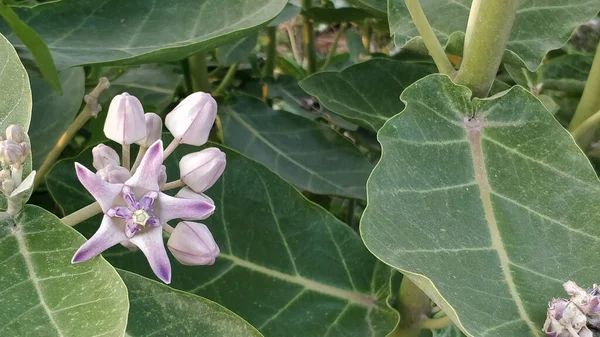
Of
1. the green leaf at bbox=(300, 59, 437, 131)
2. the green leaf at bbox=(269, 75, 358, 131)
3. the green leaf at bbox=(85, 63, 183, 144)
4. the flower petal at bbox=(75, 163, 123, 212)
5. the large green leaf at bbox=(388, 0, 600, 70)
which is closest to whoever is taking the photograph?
the flower petal at bbox=(75, 163, 123, 212)

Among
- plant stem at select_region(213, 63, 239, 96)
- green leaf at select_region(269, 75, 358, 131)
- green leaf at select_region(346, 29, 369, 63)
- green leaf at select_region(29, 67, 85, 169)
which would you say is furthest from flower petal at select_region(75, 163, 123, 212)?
green leaf at select_region(346, 29, 369, 63)

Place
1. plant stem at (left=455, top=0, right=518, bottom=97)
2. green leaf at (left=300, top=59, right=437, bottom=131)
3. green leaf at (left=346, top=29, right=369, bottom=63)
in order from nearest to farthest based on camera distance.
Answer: plant stem at (left=455, top=0, right=518, bottom=97) < green leaf at (left=300, top=59, right=437, bottom=131) < green leaf at (left=346, top=29, right=369, bottom=63)

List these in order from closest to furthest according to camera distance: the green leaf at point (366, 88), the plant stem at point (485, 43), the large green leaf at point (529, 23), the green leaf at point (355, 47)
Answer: the plant stem at point (485, 43) < the large green leaf at point (529, 23) < the green leaf at point (366, 88) < the green leaf at point (355, 47)

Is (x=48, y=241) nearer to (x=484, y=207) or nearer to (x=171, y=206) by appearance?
(x=171, y=206)

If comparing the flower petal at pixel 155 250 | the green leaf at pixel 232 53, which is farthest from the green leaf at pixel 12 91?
the green leaf at pixel 232 53

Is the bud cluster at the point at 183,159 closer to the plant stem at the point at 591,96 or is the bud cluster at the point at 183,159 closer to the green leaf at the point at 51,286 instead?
the green leaf at the point at 51,286

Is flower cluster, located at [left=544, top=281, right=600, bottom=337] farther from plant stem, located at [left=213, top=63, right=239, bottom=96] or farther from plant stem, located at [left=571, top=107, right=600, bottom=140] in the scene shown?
plant stem, located at [left=213, top=63, right=239, bottom=96]

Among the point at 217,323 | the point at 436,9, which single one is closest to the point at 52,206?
the point at 217,323
